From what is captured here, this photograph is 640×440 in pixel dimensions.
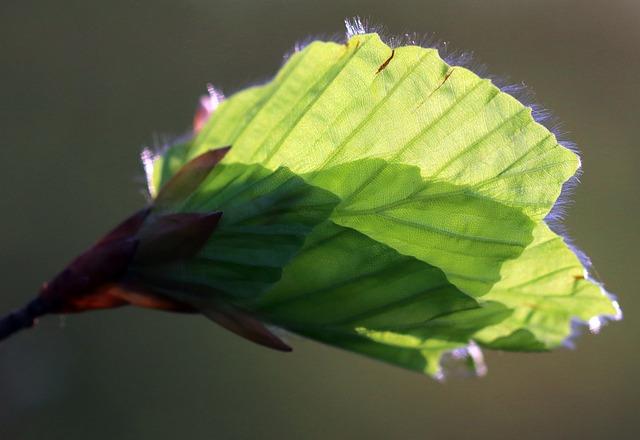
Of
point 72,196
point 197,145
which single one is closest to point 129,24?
point 72,196

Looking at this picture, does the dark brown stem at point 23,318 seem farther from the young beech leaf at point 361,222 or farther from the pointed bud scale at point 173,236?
the pointed bud scale at point 173,236

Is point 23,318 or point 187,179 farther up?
point 187,179

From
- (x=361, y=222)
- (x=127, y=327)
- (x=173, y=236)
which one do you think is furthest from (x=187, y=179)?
(x=127, y=327)

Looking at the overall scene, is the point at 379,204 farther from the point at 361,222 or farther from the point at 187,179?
the point at 187,179

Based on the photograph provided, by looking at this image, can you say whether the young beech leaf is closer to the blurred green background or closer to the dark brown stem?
the dark brown stem

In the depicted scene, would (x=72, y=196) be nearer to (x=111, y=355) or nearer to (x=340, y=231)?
(x=111, y=355)

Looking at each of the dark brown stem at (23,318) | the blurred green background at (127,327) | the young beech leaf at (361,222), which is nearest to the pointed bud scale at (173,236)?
the young beech leaf at (361,222)

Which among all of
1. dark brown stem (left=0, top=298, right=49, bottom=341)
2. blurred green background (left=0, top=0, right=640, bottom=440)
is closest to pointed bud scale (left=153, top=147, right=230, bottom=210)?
dark brown stem (left=0, top=298, right=49, bottom=341)

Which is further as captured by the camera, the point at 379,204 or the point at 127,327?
the point at 127,327
